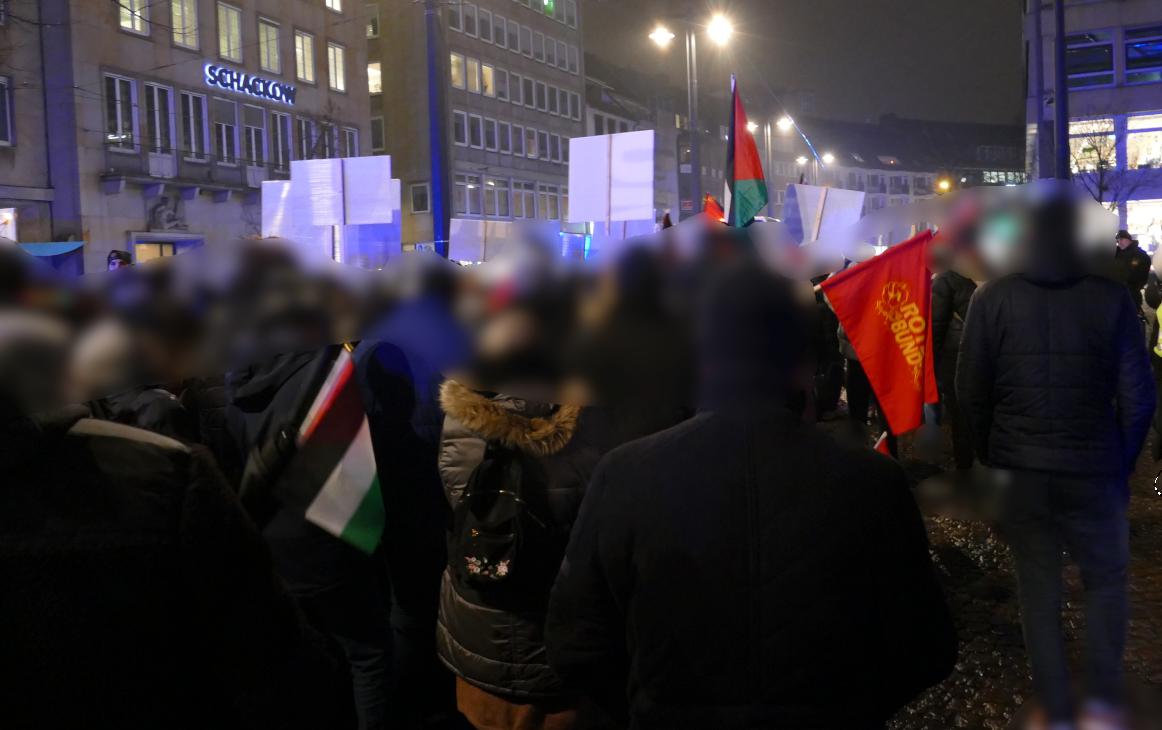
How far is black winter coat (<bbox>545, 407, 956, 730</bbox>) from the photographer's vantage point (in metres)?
1.96

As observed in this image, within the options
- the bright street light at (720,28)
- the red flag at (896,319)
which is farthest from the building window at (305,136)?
the red flag at (896,319)

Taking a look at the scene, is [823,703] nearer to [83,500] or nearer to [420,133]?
[83,500]

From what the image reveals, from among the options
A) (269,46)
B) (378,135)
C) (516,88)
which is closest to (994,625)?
(269,46)

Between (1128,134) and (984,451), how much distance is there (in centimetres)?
4570

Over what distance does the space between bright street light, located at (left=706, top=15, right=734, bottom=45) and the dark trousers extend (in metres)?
15.7

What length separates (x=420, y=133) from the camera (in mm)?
54969

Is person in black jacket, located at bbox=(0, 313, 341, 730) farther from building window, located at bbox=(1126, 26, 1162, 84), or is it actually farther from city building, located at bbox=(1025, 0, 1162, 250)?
building window, located at bbox=(1126, 26, 1162, 84)

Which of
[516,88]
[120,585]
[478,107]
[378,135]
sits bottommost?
[120,585]

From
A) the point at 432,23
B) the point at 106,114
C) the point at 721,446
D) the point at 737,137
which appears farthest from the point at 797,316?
the point at 106,114

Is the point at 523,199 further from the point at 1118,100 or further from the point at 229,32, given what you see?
the point at 1118,100

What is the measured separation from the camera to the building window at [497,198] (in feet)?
190

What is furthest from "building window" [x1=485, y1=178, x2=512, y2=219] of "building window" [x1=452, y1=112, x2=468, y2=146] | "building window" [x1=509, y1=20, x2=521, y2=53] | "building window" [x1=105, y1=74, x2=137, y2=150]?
"building window" [x1=105, y1=74, x2=137, y2=150]

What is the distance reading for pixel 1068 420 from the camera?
3.94 m

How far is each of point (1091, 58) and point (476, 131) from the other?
29.7 m
